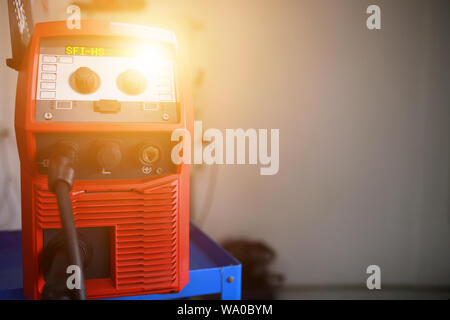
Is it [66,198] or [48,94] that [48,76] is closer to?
[48,94]

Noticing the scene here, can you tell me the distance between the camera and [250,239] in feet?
4.40

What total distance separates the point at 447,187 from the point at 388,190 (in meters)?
0.27

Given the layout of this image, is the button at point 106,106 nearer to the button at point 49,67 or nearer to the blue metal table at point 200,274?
the button at point 49,67

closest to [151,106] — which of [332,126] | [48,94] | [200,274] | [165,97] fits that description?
[165,97]

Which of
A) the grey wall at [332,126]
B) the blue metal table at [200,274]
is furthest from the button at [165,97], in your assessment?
the grey wall at [332,126]

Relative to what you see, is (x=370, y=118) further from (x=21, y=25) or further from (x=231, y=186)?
(x=21, y=25)

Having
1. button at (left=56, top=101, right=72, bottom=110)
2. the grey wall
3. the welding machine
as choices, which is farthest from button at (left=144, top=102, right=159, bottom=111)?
the grey wall

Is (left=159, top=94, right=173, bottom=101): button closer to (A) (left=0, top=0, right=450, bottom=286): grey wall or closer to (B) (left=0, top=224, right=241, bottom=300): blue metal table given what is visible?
(B) (left=0, top=224, right=241, bottom=300): blue metal table

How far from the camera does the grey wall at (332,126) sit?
4.15 ft

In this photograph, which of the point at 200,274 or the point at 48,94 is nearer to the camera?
the point at 48,94

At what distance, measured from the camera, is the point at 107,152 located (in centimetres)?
46

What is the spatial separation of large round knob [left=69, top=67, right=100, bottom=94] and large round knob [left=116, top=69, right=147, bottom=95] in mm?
34

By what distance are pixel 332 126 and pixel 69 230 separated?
1164 mm
